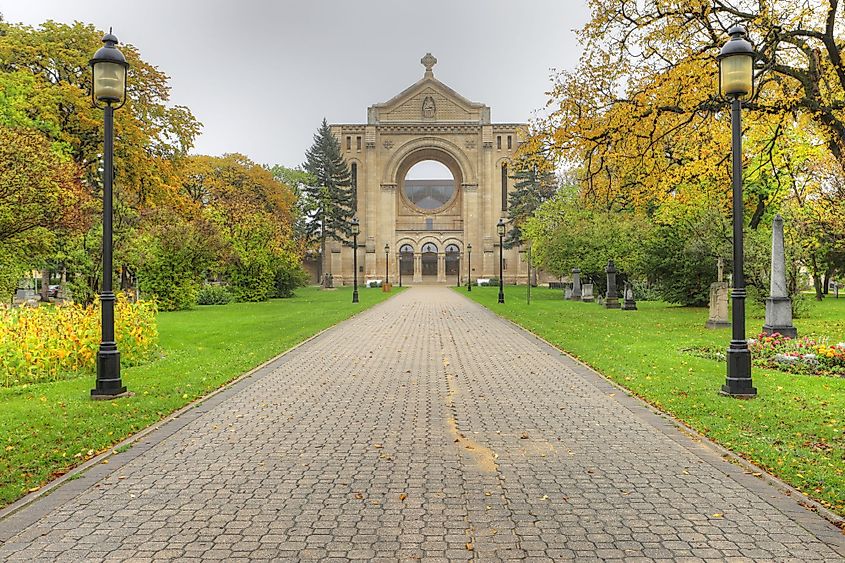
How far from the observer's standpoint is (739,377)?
834 centimetres

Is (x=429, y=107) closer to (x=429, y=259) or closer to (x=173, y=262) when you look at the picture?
(x=429, y=259)

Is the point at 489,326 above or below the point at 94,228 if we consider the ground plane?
below

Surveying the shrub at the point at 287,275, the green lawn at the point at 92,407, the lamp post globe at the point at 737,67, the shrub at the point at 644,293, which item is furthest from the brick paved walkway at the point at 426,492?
the shrub at the point at 287,275

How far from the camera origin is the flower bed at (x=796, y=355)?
10383 mm

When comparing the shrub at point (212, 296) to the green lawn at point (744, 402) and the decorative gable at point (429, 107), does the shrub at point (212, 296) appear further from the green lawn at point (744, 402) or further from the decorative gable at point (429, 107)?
the decorative gable at point (429, 107)

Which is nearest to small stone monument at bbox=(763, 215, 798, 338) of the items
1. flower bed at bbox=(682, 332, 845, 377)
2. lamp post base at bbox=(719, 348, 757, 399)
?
flower bed at bbox=(682, 332, 845, 377)

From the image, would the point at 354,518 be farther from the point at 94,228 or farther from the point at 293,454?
the point at 94,228

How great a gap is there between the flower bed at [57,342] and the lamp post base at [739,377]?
31.2 feet

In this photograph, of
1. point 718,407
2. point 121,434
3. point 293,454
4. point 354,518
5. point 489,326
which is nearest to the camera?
point 354,518

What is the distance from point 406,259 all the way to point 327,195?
1478 centimetres

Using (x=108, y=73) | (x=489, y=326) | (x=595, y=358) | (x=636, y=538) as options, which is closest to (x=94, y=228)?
(x=489, y=326)

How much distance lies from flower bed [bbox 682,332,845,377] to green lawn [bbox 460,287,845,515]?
52 centimetres

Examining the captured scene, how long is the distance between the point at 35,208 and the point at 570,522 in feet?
37.5

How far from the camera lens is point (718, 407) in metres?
7.66
